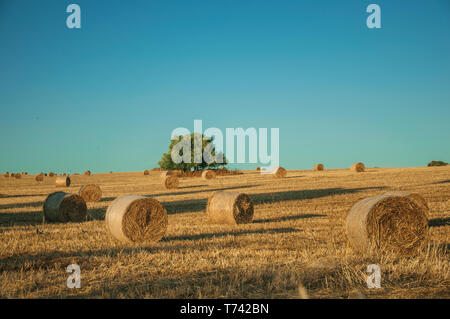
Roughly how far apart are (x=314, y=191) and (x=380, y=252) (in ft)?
51.7

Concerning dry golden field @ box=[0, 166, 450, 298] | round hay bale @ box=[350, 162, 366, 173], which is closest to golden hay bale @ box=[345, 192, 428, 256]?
dry golden field @ box=[0, 166, 450, 298]

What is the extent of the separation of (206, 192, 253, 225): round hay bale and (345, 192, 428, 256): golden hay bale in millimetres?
5076

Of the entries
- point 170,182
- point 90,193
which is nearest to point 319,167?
point 170,182

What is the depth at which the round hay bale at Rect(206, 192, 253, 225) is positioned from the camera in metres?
12.7

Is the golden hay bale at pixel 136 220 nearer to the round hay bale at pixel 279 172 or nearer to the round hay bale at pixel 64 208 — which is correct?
the round hay bale at pixel 64 208

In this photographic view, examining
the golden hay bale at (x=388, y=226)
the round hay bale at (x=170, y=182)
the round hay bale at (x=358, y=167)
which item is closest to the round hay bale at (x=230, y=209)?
the golden hay bale at (x=388, y=226)

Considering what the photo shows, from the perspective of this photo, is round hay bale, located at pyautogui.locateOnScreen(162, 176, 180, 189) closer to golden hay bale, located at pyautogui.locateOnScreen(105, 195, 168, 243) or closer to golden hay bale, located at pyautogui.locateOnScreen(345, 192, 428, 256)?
golden hay bale, located at pyautogui.locateOnScreen(105, 195, 168, 243)

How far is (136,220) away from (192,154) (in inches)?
2043

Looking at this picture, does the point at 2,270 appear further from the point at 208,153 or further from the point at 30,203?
the point at 208,153

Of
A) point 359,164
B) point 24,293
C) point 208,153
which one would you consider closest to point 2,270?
point 24,293

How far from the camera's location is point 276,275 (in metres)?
5.38

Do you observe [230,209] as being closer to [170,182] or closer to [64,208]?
[64,208]

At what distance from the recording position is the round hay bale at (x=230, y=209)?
1267 centimetres

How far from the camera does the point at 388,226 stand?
310 inches
